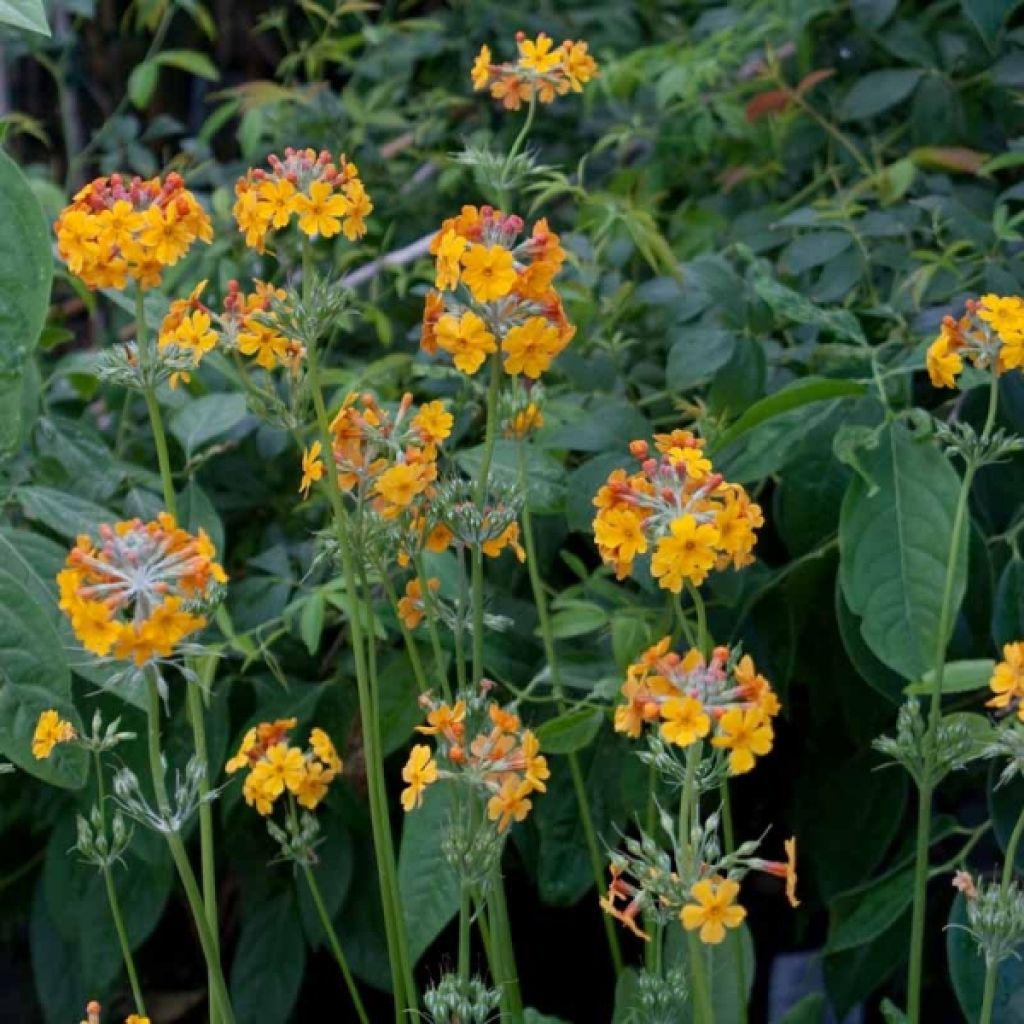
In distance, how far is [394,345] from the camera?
2.11m

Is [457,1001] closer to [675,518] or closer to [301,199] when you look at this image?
[675,518]

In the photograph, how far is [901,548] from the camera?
132cm

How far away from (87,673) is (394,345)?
0.84m

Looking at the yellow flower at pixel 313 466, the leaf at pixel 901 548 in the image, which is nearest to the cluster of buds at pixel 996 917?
the leaf at pixel 901 548

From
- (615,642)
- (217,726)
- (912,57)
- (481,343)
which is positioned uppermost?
(481,343)

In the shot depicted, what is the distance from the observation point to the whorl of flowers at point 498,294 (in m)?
1.03

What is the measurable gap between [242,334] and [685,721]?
1.39 feet

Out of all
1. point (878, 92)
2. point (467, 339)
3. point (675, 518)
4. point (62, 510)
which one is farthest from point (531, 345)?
point (878, 92)

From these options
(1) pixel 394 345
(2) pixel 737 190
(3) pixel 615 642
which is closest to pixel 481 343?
(3) pixel 615 642

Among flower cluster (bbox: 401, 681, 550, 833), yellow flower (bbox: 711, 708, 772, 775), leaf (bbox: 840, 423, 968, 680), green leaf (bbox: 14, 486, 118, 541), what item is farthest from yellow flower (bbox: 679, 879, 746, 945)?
green leaf (bbox: 14, 486, 118, 541)

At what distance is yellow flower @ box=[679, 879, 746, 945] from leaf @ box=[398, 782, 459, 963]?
0.41 m

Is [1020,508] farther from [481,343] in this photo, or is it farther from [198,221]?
[198,221]

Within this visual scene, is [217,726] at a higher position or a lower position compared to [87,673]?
lower

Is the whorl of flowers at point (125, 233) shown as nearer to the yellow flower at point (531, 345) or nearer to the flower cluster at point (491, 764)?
the yellow flower at point (531, 345)
